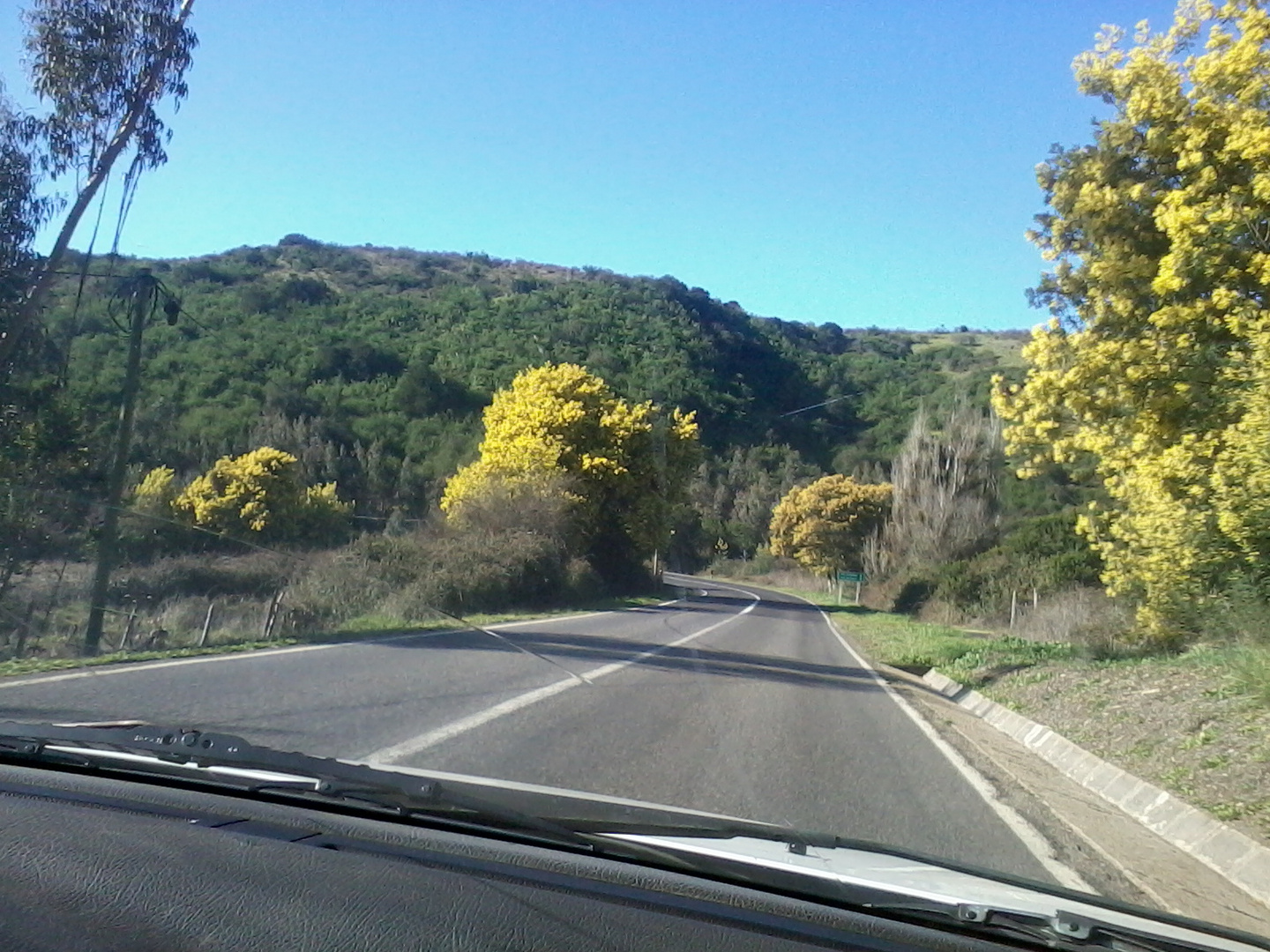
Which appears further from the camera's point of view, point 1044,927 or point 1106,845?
point 1106,845

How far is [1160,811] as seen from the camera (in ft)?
27.2

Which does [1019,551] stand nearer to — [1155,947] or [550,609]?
[550,609]

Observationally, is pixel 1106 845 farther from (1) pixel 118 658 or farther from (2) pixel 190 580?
(2) pixel 190 580

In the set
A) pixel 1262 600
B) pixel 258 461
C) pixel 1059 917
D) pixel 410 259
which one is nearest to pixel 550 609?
pixel 258 461

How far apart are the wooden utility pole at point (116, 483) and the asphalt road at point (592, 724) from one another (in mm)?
568

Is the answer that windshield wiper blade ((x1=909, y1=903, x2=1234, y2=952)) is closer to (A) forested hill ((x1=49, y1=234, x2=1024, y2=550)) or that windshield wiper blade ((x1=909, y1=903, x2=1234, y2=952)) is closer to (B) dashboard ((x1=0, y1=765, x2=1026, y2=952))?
(B) dashboard ((x1=0, y1=765, x2=1026, y2=952))

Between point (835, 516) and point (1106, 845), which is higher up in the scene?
point (835, 516)

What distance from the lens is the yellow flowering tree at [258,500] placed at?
55.6 feet

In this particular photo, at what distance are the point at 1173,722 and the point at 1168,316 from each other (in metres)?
5.22

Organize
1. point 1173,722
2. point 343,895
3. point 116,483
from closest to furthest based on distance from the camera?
point 343,895 < point 1173,722 < point 116,483

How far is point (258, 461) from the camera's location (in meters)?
21.6

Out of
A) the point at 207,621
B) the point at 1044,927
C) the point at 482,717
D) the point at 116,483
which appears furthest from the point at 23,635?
the point at 1044,927

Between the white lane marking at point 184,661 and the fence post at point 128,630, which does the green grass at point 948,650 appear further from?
the fence post at point 128,630

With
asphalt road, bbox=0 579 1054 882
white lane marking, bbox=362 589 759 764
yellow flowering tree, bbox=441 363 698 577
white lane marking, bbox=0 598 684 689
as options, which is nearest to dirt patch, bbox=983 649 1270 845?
asphalt road, bbox=0 579 1054 882
